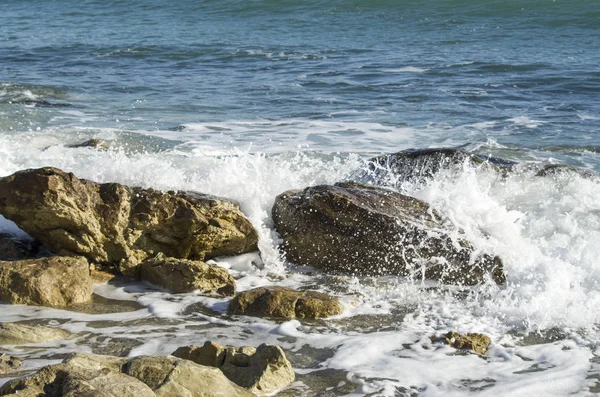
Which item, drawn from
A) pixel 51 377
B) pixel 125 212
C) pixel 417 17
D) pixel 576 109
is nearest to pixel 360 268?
pixel 125 212

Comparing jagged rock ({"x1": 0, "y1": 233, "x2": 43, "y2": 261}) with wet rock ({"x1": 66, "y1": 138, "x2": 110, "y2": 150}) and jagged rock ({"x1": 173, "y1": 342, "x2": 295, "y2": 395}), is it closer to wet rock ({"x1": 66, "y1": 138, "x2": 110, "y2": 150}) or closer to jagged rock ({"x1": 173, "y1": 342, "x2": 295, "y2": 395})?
jagged rock ({"x1": 173, "y1": 342, "x2": 295, "y2": 395})

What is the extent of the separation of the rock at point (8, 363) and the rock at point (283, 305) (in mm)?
1414

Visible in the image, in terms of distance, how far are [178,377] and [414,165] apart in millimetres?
4635

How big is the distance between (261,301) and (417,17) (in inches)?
690

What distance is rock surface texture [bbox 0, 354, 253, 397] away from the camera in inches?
125

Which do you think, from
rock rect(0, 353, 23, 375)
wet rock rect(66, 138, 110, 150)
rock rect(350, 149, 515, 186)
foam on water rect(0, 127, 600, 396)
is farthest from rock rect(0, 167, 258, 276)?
wet rock rect(66, 138, 110, 150)

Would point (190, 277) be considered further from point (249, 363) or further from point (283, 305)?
point (249, 363)

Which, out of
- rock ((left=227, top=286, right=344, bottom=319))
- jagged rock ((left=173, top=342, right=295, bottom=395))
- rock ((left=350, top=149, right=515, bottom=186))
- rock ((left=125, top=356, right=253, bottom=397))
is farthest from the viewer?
rock ((left=350, top=149, right=515, bottom=186))

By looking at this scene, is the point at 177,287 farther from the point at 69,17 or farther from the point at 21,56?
the point at 69,17

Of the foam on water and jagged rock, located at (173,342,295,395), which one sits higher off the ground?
jagged rock, located at (173,342,295,395)

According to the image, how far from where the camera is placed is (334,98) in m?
13.1

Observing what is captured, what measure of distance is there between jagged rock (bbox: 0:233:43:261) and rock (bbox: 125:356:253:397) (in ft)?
8.48

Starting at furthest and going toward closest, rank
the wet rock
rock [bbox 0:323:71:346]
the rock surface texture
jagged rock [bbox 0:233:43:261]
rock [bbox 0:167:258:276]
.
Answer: the wet rock, jagged rock [bbox 0:233:43:261], rock [bbox 0:167:258:276], rock [bbox 0:323:71:346], the rock surface texture

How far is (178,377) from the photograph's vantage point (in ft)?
11.5
